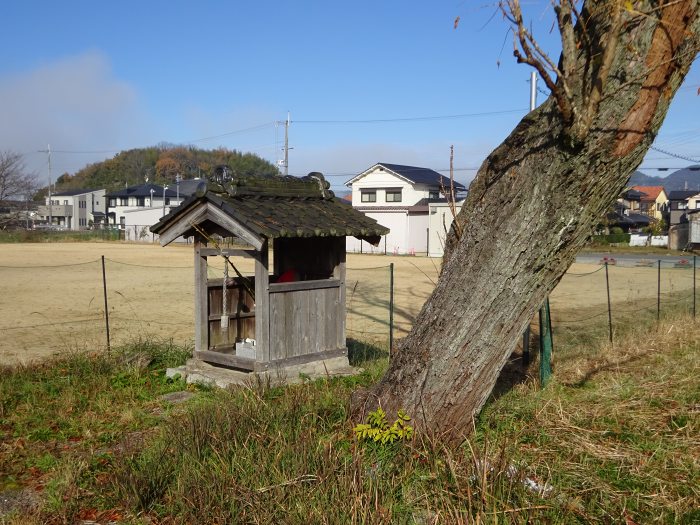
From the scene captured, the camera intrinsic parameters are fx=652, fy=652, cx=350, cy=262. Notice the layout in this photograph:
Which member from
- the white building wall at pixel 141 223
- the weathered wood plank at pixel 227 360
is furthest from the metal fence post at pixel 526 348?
the white building wall at pixel 141 223

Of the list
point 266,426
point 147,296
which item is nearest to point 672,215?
point 147,296

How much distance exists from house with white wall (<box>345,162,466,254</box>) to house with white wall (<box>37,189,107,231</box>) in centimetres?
6207

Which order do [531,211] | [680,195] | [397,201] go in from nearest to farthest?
[531,211]
[397,201]
[680,195]

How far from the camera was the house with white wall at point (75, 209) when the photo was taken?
10200 centimetres

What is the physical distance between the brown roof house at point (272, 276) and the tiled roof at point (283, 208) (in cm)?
1

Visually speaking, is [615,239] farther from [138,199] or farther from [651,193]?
[138,199]

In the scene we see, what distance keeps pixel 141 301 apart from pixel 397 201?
115 ft

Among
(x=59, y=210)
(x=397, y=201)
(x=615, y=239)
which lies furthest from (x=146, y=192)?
(x=615, y=239)

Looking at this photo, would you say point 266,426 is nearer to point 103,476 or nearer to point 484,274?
point 103,476

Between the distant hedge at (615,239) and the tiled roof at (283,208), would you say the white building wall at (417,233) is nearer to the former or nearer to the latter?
the distant hedge at (615,239)

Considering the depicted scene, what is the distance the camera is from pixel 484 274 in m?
4.47

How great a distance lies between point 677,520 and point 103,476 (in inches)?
153

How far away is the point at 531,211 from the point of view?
4316 mm

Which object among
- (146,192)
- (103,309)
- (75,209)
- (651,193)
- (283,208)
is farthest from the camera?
(75,209)
